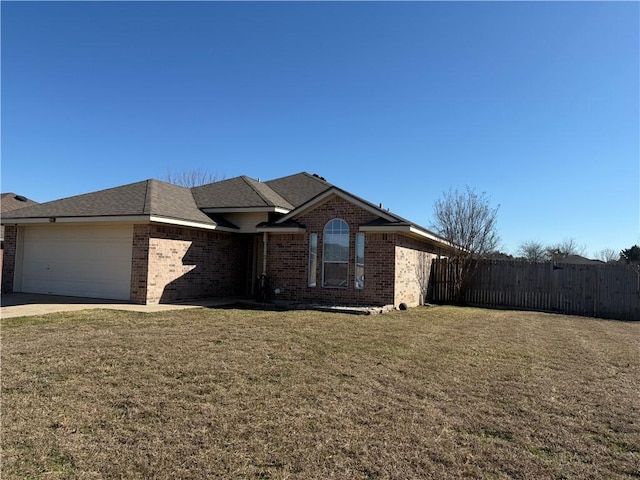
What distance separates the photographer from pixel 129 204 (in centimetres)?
1374

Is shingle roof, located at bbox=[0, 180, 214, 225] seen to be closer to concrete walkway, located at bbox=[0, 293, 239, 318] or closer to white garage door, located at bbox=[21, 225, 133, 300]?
white garage door, located at bbox=[21, 225, 133, 300]

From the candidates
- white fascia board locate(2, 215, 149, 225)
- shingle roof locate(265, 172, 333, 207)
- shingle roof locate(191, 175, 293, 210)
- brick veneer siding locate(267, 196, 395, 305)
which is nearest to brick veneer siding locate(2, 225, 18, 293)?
white fascia board locate(2, 215, 149, 225)

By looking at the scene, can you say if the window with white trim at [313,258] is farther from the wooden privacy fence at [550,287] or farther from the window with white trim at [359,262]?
the wooden privacy fence at [550,287]

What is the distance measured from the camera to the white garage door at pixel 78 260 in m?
13.4

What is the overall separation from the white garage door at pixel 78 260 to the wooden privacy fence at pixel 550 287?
→ 1175 cm

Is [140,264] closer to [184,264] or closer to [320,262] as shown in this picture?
[184,264]

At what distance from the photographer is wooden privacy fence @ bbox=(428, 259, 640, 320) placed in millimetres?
15664

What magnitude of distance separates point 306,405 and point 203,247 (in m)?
11.2

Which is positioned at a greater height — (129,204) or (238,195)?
(238,195)

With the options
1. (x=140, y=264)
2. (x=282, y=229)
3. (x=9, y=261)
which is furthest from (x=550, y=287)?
(x=9, y=261)

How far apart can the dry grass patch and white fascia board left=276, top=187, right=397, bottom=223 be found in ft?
18.0

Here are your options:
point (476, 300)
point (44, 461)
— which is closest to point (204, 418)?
point (44, 461)

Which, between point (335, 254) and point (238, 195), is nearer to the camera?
point (335, 254)

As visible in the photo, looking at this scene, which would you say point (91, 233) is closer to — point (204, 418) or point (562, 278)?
point (204, 418)
